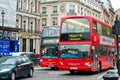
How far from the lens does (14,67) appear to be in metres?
19.6

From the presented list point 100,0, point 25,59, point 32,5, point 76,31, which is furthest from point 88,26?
point 100,0

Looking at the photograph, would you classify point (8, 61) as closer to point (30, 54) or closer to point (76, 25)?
point (76, 25)

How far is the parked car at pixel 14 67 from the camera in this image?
18922mm

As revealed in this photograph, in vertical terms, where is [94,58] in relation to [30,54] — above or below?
above

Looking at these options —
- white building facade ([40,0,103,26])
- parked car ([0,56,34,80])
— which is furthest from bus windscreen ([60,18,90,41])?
white building facade ([40,0,103,26])

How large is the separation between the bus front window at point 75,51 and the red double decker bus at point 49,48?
6671 millimetres

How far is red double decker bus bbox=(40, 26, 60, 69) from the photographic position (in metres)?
30.4

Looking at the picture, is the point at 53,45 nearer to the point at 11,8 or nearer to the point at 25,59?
the point at 25,59

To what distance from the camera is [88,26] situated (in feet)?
75.9

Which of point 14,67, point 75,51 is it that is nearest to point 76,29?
point 75,51

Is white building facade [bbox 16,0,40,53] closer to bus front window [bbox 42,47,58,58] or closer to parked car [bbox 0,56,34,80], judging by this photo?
bus front window [bbox 42,47,58,58]

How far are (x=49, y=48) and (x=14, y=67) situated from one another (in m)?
10.9

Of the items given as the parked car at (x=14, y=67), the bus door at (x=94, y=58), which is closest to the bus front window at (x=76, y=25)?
the bus door at (x=94, y=58)

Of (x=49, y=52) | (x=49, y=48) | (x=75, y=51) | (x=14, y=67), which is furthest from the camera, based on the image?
(x=49, y=52)
